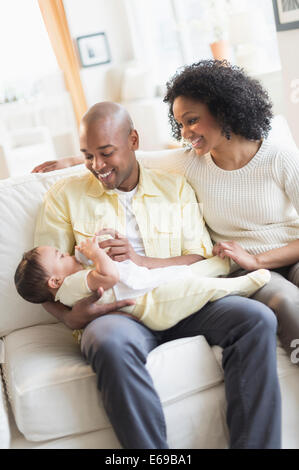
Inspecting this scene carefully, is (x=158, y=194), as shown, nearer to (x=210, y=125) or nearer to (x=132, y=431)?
(x=210, y=125)

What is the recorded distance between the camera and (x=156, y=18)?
6.06 meters

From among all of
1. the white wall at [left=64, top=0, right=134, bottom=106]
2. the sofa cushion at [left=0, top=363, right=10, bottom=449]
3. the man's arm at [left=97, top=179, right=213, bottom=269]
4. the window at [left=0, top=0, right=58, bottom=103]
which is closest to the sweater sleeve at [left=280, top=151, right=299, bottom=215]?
the man's arm at [left=97, top=179, right=213, bottom=269]

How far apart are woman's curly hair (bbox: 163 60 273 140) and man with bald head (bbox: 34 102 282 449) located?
25 centimetres

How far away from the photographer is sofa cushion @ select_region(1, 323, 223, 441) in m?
1.58

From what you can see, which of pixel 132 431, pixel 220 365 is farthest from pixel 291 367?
pixel 132 431

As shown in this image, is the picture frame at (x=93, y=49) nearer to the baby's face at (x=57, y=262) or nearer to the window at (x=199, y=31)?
the window at (x=199, y=31)

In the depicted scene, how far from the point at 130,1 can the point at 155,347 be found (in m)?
5.37

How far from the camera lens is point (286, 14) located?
9.34 feet

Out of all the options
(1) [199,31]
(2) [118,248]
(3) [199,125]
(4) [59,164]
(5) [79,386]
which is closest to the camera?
(5) [79,386]

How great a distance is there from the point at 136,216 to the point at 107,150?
0.25m

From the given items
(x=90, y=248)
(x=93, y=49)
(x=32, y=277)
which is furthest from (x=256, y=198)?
(x=93, y=49)

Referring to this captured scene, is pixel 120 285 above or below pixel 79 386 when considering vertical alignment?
above

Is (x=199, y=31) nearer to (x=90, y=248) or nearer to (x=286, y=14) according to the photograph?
(x=286, y=14)

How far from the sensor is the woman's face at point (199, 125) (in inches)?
75.9
